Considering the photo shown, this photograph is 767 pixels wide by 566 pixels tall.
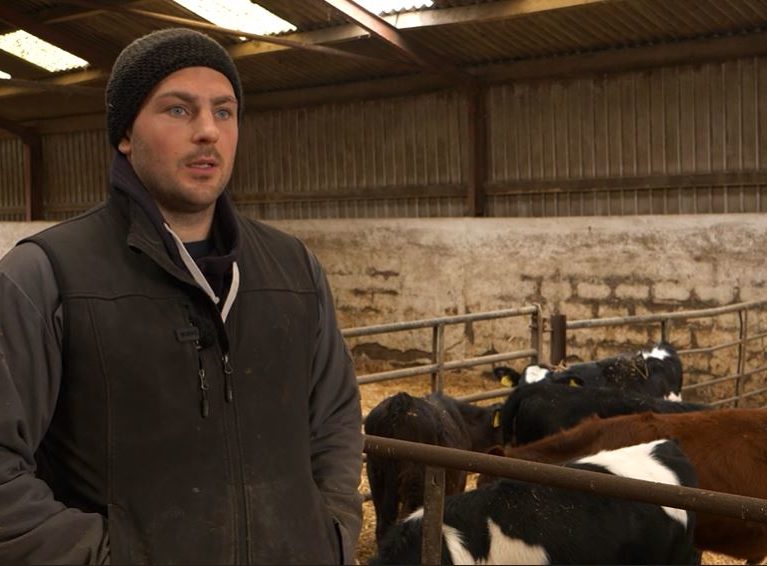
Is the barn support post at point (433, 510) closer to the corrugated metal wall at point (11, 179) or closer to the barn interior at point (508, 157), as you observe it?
the barn interior at point (508, 157)

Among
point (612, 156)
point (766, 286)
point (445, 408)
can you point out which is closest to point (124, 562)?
point (445, 408)

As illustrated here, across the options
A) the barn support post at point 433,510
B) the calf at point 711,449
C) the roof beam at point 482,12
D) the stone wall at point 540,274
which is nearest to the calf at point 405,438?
the calf at point 711,449

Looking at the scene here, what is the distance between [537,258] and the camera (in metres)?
11.0

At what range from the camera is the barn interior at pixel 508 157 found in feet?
33.0

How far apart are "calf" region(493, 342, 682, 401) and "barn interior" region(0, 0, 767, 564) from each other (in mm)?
1427

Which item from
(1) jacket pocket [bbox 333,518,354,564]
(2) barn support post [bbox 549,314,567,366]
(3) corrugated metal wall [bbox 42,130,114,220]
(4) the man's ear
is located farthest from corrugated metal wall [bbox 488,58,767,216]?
(4) the man's ear

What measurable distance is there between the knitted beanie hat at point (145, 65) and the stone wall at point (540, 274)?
855cm

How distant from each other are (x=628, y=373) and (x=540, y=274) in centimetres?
398

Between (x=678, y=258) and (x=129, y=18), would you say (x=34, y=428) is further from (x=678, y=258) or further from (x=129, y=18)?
(x=129, y=18)

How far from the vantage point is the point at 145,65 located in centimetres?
172

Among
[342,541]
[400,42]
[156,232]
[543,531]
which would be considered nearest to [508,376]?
[543,531]

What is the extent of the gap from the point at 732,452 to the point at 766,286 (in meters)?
5.50

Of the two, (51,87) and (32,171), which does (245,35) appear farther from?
(32,171)

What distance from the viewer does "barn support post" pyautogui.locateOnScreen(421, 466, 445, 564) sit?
8.42 ft
